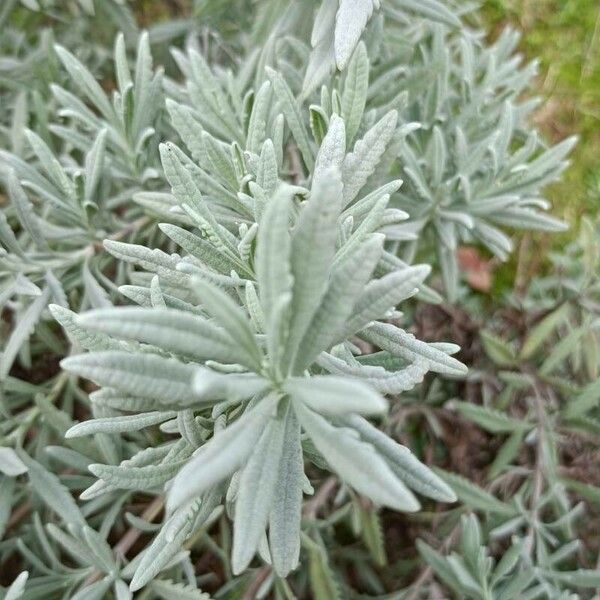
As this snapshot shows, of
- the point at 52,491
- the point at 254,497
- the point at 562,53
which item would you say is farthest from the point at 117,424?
the point at 562,53

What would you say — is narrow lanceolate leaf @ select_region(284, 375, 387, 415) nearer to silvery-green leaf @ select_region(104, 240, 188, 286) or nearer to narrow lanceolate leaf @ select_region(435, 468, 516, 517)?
silvery-green leaf @ select_region(104, 240, 188, 286)

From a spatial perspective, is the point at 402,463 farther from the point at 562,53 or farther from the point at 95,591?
the point at 562,53

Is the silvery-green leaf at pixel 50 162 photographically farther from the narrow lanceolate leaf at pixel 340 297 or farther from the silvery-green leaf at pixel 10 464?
the narrow lanceolate leaf at pixel 340 297

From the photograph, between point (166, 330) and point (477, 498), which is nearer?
point (166, 330)

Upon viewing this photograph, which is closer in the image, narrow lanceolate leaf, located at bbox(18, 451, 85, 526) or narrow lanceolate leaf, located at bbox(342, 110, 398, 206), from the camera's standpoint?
narrow lanceolate leaf, located at bbox(342, 110, 398, 206)

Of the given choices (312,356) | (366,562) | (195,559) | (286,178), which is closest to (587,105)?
(286,178)

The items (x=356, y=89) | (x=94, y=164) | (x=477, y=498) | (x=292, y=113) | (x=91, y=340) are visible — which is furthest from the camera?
(x=477, y=498)

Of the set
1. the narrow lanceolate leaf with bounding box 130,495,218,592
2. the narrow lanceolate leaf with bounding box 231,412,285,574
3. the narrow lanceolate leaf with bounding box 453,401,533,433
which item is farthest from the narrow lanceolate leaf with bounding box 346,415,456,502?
the narrow lanceolate leaf with bounding box 453,401,533,433
